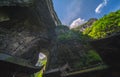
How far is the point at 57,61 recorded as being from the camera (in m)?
13.9

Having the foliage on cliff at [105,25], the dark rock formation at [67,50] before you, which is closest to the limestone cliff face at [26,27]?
the dark rock formation at [67,50]

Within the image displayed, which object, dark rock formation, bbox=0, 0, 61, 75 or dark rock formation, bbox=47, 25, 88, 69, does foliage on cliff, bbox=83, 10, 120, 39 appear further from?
dark rock formation, bbox=0, 0, 61, 75

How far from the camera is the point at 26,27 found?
16031 millimetres

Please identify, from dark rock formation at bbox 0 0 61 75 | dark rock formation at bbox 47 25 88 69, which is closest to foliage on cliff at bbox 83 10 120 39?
dark rock formation at bbox 47 25 88 69

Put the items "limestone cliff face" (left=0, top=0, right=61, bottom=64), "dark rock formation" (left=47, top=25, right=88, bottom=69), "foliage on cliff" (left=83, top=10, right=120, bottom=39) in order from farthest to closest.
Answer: "foliage on cliff" (left=83, top=10, right=120, bottom=39) < "limestone cliff face" (left=0, top=0, right=61, bottom=64) < "dark rock formation" (left=47, top=25, right=88, bottom=69)

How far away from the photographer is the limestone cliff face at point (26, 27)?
45.5 ft

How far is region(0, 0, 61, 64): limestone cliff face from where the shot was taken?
13.9m

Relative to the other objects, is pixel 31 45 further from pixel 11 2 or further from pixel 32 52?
pixel 11 2

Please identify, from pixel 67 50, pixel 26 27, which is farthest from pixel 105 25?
pixel 26 27

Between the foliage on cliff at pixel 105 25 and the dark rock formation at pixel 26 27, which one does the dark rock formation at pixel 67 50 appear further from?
the foliage on cliff at pixel 105 25

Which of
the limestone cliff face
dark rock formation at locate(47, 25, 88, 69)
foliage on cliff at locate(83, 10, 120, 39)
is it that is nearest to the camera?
dark rock formation at locate(47, 25, 88, 69)

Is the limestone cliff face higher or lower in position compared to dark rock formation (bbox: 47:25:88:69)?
higher

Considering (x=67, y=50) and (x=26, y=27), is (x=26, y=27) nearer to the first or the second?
(x=26, y=27)

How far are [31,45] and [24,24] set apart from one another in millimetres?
1932
